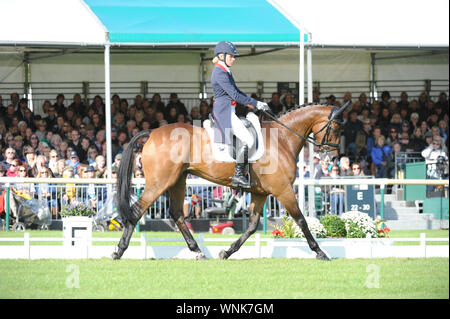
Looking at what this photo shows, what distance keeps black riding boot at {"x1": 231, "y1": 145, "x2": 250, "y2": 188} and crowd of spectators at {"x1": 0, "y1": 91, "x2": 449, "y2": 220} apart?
19.5 ft

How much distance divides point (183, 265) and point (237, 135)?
1.86 metres

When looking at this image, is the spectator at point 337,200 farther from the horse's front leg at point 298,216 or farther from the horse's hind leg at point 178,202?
the horse's hind leg at point 178,202

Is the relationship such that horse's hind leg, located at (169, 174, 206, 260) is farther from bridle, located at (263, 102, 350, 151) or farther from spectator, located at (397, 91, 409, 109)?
spectator, located at (397, 91, 409, 109)

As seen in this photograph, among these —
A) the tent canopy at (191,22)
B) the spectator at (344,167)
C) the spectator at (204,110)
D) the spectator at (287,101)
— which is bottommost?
the spectator at (344,167)

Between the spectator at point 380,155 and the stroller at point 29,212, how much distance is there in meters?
8.25

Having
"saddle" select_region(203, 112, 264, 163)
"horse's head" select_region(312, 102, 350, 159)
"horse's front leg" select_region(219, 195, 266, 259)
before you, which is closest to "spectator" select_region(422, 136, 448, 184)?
"horse's head" select_region(312, 102, 350, 159)

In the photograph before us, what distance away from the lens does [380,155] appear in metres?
18.6

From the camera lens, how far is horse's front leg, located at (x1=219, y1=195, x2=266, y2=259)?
1026 centimetres

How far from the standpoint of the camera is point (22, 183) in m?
14.3

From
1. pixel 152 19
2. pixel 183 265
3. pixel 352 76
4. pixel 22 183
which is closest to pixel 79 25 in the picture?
pixel 152 19

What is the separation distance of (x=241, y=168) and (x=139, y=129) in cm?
854

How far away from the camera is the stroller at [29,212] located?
14.0 m

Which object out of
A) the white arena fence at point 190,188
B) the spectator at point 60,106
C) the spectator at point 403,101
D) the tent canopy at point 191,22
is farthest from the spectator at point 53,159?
the spectator at point 403,101

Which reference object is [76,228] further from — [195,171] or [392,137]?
[392,137]
